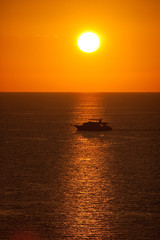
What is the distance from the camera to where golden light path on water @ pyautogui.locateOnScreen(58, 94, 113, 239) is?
43969 mm

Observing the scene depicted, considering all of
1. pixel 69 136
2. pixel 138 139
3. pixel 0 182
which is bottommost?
pixel 0 182

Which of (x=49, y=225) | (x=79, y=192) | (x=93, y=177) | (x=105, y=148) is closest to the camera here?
(x=49, y=225)

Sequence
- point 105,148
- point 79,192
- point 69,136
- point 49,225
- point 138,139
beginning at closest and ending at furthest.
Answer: point 49,225 < point 79,192 < point 105,148 < point 138,139 < point 69,136

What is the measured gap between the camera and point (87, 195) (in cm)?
5619

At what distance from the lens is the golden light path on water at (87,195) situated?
4397cm

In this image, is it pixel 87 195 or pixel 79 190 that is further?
pixel 79 190

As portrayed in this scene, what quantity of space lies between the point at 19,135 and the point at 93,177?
60.3 metres

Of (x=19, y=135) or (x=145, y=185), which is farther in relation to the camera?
(x=19, y=135)

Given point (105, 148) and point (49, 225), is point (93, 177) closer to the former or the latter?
point (49, 225)

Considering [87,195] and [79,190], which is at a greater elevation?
[79,190]

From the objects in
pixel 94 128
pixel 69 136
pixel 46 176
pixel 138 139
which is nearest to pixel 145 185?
pixel 46 176

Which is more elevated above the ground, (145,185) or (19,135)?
(19,135)

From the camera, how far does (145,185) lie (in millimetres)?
61875

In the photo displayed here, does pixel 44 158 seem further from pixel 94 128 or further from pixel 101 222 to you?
pixel 94 128
